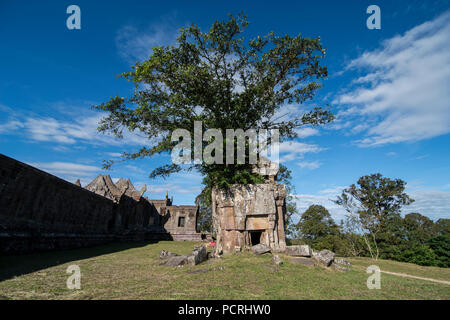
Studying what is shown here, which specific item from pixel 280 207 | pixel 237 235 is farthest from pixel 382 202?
pixel 237 235

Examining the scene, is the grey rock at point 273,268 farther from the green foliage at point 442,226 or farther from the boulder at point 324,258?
the green foliage at point 442,226

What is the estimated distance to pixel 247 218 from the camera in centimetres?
1189

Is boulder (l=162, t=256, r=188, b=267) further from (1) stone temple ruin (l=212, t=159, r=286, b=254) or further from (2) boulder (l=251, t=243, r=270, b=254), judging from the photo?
(2) boulder (l=251, t=243, r=270, b=254)

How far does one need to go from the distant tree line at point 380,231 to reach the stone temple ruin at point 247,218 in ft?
53.2

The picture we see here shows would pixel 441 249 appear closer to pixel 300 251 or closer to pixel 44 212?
pixel 300 251

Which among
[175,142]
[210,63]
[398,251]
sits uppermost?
[210,63]

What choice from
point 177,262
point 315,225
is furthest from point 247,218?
point 315,225

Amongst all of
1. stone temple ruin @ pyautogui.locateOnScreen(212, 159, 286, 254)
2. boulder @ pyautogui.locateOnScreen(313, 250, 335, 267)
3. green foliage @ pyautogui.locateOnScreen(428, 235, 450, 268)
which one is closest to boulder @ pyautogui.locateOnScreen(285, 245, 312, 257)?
boulder @ pyautogui.locateOnScreen(313, 250, 335, 267)

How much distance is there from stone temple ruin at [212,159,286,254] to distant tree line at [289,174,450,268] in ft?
53.2

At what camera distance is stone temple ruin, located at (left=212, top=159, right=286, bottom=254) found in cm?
1147
